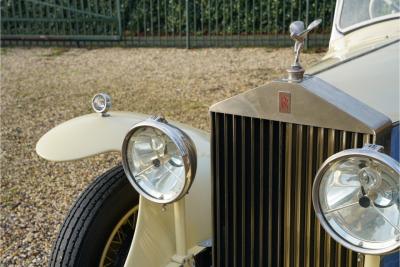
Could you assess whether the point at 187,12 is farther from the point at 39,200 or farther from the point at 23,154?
the point at 39,200

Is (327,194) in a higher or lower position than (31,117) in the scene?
higher

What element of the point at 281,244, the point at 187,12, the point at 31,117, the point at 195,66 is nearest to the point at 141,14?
the point at 187,12

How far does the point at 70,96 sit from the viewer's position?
288 inches

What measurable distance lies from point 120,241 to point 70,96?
5.09 meters

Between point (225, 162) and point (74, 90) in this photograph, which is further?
point (74, 90)

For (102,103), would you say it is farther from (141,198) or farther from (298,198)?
(298,198)

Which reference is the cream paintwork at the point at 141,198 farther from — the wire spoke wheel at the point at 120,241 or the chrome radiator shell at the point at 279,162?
the chrome radiator shell at the point at 279,162

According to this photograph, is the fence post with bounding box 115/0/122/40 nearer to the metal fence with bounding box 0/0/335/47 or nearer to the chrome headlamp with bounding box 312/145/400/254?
the metal fence with bounding box 0/0/335/47

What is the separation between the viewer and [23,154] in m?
5.29

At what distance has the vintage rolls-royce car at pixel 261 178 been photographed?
1691 mm

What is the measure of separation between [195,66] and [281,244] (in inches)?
274

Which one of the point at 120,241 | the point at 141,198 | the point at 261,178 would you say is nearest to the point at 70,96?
the point at 120,241

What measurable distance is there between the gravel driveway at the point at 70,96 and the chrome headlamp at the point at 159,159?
1.62m

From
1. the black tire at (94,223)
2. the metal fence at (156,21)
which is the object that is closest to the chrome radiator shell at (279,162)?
the black tire at (94,223)
